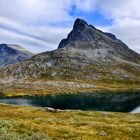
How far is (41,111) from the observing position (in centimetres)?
8994

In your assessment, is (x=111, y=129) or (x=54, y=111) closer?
(x=111, y=129)

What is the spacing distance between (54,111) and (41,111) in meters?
4.17

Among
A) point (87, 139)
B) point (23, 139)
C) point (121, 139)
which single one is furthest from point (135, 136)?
point (23, 139)

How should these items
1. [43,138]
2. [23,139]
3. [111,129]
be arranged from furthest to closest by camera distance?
[111,129] < [43,138] < [23,139]

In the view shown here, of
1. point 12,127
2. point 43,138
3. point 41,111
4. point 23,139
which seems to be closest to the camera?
point 23,139

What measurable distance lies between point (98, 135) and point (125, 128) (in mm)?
7264

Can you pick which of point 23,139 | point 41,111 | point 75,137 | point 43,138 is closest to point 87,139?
point 75,137

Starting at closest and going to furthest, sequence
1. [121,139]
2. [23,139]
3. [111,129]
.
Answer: [23,139] < [121,139] < [111,129]

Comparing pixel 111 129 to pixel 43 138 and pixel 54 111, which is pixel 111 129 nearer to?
pixel 43 138

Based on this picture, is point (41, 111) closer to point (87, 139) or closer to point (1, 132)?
point (87, 139)

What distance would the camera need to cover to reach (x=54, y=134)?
1729 inches

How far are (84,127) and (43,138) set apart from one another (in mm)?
17972

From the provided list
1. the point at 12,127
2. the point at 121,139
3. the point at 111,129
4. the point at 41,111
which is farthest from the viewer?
the point at 41,111

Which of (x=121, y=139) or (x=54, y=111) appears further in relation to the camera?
(x=54, y=111)
